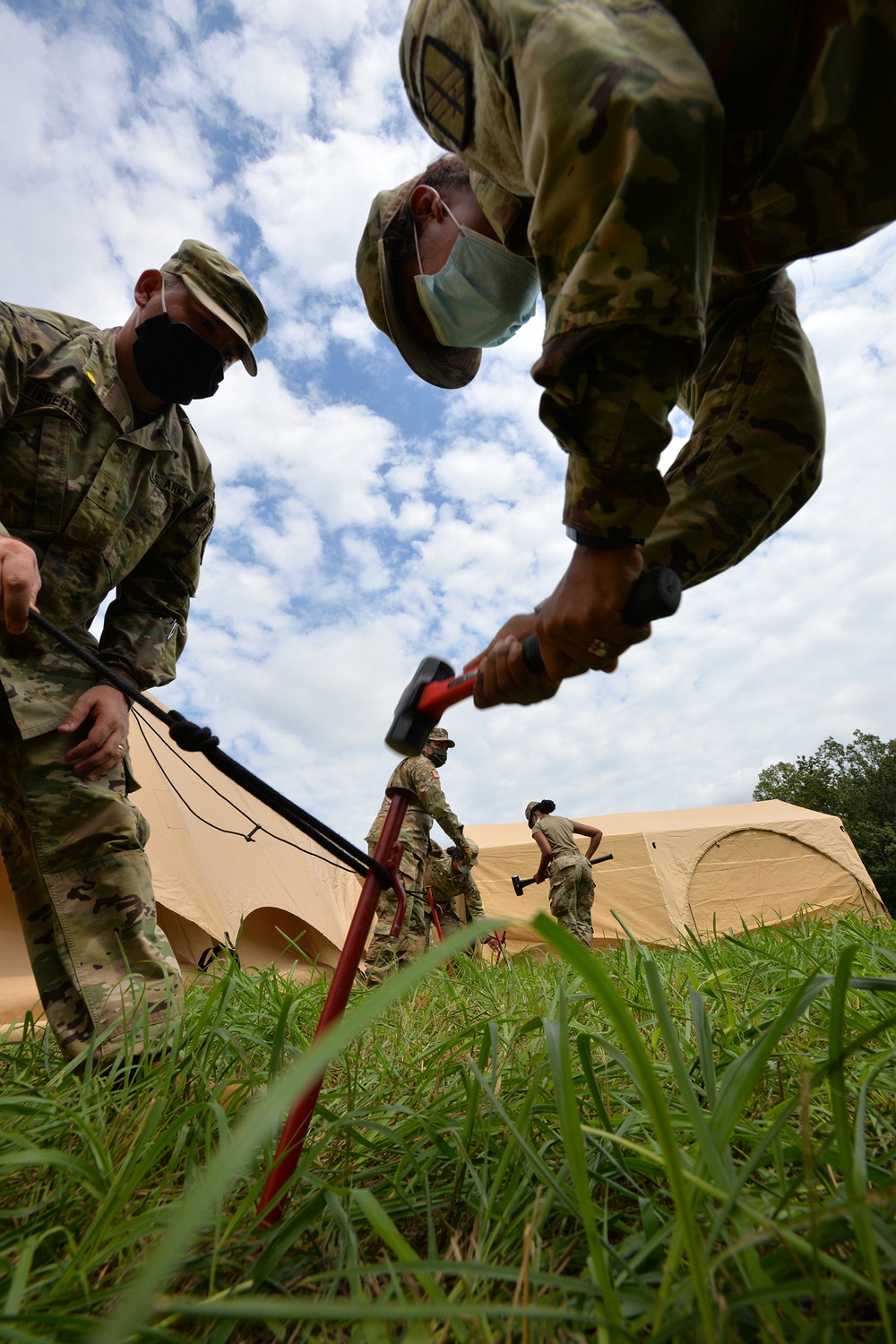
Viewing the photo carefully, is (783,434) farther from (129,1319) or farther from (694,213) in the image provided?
(129,1319)

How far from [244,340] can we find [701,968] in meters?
2.25

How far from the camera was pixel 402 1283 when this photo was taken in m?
0.65

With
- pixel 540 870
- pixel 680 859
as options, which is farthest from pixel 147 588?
pixel 680 859

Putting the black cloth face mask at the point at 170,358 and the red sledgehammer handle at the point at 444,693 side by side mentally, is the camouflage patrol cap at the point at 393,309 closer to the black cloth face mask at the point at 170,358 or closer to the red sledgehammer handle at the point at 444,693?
the black cloth face mask at the point at 170,358

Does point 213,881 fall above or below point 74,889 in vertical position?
above

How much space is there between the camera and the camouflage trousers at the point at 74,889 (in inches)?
57.2

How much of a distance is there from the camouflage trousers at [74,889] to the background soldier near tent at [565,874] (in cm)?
577

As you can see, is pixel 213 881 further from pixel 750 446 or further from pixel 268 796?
pixel 750 446

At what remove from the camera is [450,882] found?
644 cm

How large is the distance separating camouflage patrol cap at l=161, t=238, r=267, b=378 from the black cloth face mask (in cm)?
12

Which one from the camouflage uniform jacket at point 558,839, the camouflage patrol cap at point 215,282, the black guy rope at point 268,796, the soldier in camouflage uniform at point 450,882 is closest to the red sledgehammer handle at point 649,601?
the black guy rope at point 268,796

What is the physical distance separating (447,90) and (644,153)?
512 millimetres

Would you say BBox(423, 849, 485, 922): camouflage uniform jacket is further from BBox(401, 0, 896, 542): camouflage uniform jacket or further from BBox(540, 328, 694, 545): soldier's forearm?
BBox(401, 0, 896, 542): camouflage uniform jacket

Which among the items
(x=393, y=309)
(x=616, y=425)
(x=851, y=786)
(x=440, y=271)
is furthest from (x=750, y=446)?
(x=851, y=786)
